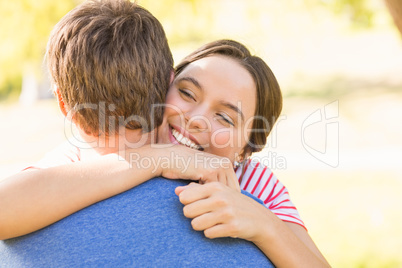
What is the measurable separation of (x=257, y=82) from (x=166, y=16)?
6379 mm

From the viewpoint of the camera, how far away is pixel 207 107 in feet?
7.94

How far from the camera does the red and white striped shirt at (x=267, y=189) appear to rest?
2334 millimetres

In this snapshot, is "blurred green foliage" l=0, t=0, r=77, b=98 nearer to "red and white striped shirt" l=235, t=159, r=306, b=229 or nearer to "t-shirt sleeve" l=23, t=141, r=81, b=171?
"t-shirt sleeve" l=23, t=141, r=81, b=171

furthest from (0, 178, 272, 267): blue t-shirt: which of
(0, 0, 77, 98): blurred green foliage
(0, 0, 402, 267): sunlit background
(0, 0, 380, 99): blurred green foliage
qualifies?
(0, 0, 77, 98): blurred green foliage

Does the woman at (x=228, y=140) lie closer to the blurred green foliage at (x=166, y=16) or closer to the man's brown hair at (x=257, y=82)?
the man's brown hair at (x=257, y=82)

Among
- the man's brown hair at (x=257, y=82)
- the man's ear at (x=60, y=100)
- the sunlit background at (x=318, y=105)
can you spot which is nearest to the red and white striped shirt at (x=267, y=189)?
the man's brown hair at (x=257, y=82)

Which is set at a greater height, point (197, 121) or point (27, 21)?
point (197, 121)

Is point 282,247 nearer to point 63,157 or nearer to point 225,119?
point 225,119

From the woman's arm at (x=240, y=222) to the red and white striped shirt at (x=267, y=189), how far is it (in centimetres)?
31

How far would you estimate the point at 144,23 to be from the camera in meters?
2.21

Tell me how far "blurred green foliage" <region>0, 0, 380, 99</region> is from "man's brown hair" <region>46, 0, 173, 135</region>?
5.34 metres

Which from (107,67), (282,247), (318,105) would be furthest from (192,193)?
(318,105)

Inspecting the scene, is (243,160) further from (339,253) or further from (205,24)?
(205,24)

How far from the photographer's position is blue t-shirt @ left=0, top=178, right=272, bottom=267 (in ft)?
5.44
